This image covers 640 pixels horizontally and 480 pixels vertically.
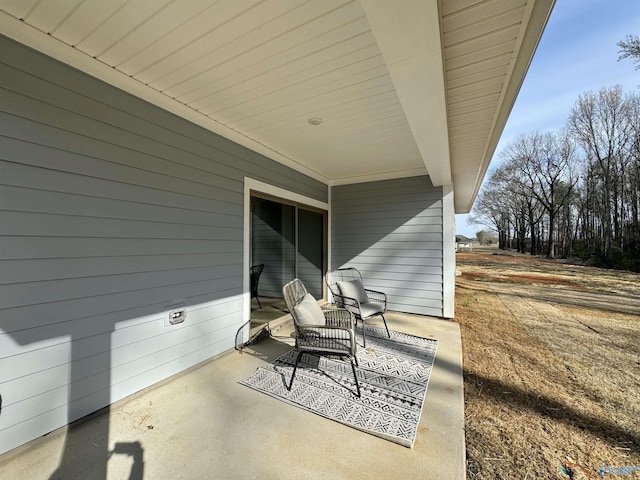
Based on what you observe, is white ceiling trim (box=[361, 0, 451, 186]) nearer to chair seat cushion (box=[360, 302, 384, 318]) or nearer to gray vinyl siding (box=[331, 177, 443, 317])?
chair seat cushion (box=[360, 302, 384, 318])

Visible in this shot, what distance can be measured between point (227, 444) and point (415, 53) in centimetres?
271

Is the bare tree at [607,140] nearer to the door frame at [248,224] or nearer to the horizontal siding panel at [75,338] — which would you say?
the door frame at [248,224]

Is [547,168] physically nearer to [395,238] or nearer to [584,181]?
[584,181]

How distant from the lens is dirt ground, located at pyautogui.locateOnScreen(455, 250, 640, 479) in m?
1.60

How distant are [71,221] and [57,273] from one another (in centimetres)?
38

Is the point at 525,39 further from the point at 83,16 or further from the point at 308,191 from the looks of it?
the point at 308,191

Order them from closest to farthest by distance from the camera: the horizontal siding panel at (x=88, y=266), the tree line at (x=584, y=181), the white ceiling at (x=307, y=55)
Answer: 1. the white ceiling at (x=307, y=55)
2. the horizontal siding panel at (x=88, y=266)
3. the tree line at (x=584, y=181)

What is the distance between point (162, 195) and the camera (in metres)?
2.45

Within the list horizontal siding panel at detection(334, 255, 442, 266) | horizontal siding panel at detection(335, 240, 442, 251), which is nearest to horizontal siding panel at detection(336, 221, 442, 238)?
horizontal siding panel at detection(335, 240, 442, 251)

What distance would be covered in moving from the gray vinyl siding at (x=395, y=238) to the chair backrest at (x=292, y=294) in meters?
2.36

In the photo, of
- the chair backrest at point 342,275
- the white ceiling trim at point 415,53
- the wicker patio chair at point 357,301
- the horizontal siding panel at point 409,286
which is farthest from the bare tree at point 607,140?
the white ceiling trim at point 415,53

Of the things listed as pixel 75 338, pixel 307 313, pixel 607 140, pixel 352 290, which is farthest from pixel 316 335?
pixel 607 140

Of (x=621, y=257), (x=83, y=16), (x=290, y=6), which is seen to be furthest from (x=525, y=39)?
(x=621, y=257)

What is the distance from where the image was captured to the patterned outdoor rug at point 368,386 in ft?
6.35
